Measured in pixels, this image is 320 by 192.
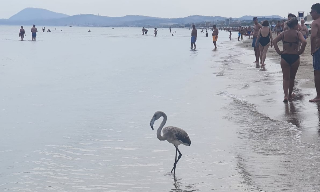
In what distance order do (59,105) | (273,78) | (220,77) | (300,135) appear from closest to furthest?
(300,135) → (59,105) → (273,78) → (220,77)

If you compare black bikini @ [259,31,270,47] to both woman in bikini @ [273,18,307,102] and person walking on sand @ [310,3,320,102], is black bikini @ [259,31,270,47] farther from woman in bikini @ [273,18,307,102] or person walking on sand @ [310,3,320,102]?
person walking on sand @ [310,3,320,102]

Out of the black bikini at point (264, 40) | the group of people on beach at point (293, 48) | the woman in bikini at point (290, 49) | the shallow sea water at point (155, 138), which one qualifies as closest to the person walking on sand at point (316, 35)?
the group of people on beach at point (293, 48)

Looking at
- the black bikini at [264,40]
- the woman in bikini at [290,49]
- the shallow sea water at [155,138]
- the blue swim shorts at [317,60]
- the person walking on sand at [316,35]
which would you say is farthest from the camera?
the black bikini at [264,40]

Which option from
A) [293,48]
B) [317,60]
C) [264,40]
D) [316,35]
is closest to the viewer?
[316,35]

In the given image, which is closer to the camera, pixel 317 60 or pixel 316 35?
pixel 316 35

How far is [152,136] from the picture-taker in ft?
32.2

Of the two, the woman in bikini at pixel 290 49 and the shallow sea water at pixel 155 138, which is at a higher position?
the woman in bikini at pixel 290 49

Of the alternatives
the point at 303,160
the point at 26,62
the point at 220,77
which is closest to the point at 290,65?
the point at 303,160

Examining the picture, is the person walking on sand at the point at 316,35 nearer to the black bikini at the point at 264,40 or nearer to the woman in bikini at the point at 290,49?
the woman in bikini at the point at 290,49

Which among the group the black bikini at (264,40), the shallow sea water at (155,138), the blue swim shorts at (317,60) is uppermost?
the black bikini at (264,40)

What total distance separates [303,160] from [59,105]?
825 centimetres

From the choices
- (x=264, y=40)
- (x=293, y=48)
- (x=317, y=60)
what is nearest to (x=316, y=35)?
(x=317, y=60)

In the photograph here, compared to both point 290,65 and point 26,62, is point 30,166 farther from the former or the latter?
point 26,62

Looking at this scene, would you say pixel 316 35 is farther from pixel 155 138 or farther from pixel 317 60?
pixel 155 138
